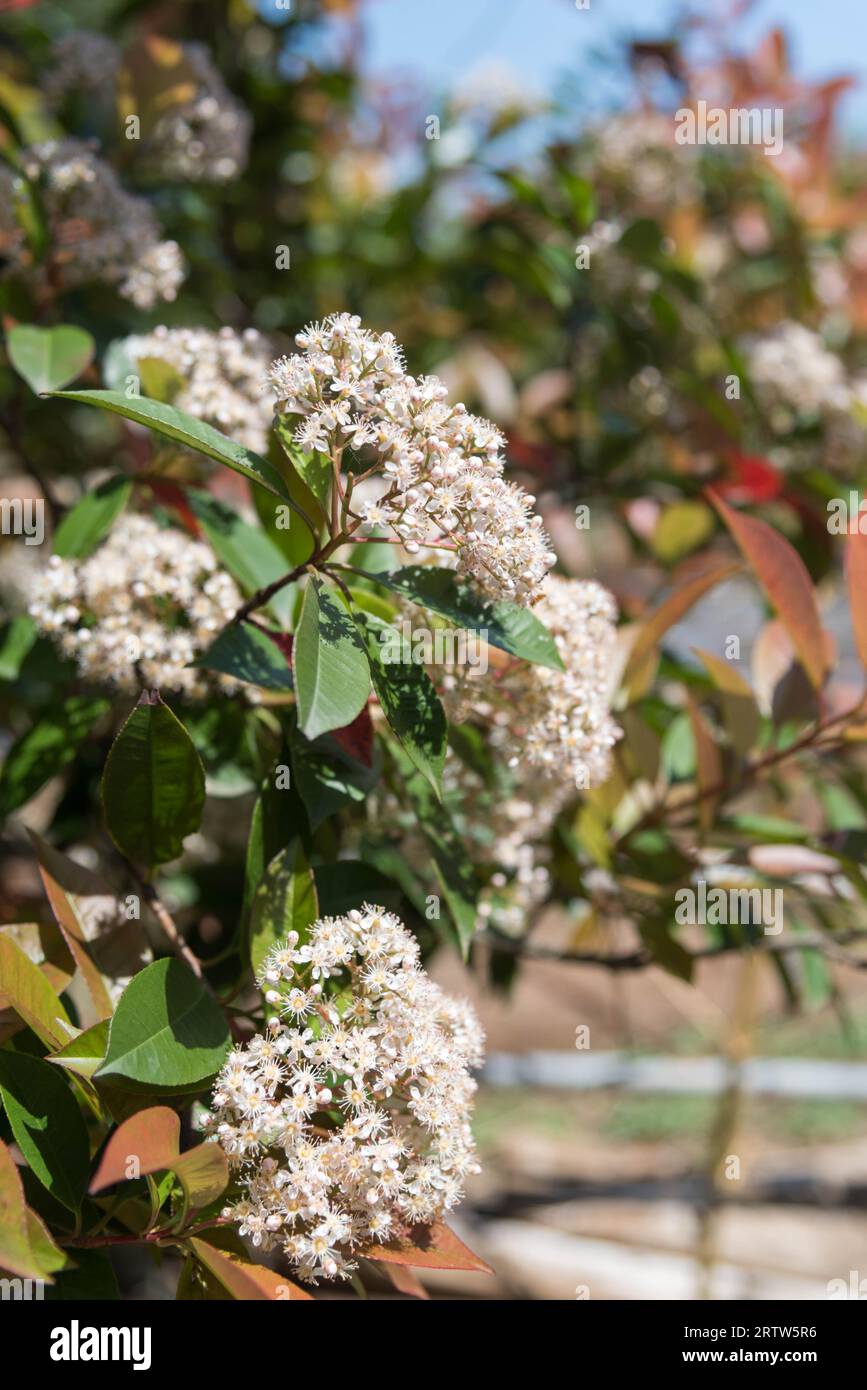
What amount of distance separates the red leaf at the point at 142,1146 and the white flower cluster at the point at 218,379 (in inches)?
28.2

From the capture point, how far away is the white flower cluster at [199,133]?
1745mm

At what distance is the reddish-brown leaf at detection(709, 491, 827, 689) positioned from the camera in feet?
3.90

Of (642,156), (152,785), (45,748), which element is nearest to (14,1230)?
(152,785)

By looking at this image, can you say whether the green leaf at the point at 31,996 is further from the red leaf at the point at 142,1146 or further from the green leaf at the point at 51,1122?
the red leaf at the point at 142,1146

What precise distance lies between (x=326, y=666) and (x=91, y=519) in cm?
53

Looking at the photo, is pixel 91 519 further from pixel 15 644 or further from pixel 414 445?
pixel 414 445

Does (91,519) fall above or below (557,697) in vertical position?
above

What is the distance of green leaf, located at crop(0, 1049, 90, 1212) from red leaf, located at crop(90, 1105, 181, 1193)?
0.39 ft

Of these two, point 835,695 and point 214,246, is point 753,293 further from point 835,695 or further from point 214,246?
point 835,695

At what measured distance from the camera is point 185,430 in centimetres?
88

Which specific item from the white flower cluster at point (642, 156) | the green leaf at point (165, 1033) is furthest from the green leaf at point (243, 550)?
the white flower cluster at point (642, 156)

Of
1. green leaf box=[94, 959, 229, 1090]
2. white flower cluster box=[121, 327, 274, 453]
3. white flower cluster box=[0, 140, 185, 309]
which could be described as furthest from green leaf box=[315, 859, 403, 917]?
white flower cluster box=[0, 140, 185, 309]
